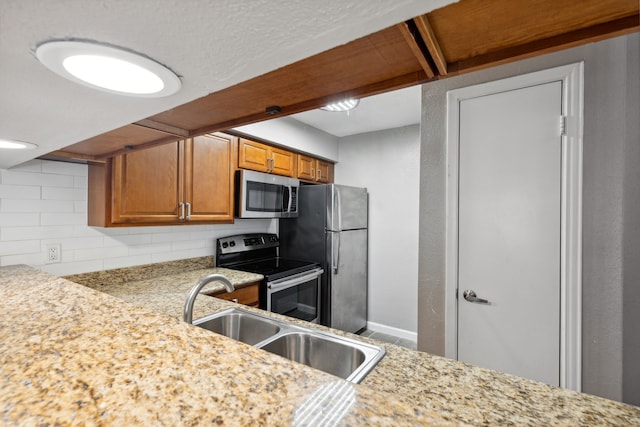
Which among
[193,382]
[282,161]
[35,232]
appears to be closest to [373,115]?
[282,161]

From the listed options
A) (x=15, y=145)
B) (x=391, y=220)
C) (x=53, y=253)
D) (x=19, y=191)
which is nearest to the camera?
(x=15, y=145)

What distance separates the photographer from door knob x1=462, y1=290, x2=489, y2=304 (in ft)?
5.40

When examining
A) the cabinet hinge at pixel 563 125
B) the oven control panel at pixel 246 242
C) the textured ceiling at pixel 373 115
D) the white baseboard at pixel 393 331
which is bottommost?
the white baseboard at pixel 393 331

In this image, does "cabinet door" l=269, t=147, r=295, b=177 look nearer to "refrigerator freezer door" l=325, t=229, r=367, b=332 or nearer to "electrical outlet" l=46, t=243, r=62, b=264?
"refrigerator freezer door" l=325, t=229, r=367, b=332

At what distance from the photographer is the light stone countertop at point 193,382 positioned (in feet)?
1.29

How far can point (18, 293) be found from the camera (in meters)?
1.07

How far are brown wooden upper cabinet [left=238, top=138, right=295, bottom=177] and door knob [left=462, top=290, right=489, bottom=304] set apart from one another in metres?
2.09

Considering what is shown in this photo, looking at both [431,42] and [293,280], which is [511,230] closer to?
[431,42]

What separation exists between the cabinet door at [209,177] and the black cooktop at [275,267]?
0.54m

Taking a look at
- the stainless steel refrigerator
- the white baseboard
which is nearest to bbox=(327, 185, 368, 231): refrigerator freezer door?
the stainless steel refrigerator

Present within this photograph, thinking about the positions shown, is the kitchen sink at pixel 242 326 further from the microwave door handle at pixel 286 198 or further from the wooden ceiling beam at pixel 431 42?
the microwave door handle at pixel 286 198

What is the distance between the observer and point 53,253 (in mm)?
1899

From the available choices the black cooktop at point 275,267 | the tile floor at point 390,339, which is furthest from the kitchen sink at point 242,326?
the tile floor at point 390,339

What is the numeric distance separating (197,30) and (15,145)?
Answer: 1.23 metres
